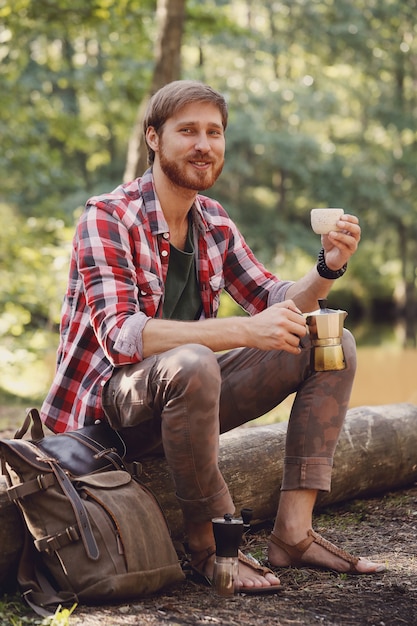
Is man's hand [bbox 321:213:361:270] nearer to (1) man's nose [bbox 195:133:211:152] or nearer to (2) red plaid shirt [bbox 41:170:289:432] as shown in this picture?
(2) red plaid shirt [bbox 41:170:289:432]

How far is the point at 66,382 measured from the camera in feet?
10.1

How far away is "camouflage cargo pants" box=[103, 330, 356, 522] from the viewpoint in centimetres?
268

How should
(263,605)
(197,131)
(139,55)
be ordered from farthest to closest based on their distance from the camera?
(139,55) < (197,131) < (263,605)

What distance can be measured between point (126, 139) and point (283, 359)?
2133 centimetres

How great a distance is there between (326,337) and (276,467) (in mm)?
1024

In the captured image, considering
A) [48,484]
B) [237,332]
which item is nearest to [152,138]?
[237,332]

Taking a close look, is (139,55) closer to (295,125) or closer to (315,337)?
(315,337)

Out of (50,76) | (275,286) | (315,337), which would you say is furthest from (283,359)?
(50,76)

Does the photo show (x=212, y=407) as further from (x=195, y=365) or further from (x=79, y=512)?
(x=79, y=512)

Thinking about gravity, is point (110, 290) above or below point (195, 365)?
above

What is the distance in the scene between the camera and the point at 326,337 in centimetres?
293

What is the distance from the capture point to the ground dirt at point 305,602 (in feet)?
8.02

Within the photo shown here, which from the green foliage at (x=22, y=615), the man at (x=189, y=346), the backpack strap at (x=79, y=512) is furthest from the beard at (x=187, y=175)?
the green foliage at (x=22, y=615)

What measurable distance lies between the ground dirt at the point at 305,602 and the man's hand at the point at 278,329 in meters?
0.81
